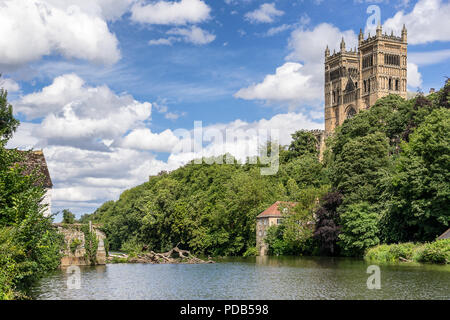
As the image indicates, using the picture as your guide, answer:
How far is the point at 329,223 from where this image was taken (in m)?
63.7

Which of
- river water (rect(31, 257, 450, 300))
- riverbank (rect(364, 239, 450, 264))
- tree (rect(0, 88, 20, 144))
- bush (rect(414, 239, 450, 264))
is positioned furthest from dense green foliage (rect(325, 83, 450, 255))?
tree (rect(0, 88, 20, 144))

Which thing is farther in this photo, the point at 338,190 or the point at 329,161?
the point at 329,161

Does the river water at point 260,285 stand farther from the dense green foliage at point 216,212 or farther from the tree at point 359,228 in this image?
the dense green foliage at point 216,212

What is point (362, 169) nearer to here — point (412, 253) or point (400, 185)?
point (400, 185)

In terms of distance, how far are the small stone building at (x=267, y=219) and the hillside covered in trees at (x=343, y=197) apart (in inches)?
57.4

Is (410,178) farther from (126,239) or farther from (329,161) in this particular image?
(126,239)

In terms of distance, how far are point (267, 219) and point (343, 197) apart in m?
14.5

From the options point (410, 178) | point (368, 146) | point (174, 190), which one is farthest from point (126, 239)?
point (410, 178)

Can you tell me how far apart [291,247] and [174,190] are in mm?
26181

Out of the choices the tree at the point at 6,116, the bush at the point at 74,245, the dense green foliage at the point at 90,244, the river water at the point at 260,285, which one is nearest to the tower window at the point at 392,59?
the dense green foliage at the point at 90,244

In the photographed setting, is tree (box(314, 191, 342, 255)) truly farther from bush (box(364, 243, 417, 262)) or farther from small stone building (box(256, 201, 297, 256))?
bush (box(364, 243, 417, 262))

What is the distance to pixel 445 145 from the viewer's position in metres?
49.3
